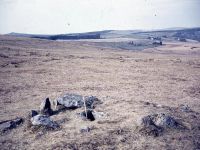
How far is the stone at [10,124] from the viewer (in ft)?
36.6

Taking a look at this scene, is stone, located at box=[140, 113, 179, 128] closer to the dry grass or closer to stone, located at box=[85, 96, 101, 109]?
the dry grass

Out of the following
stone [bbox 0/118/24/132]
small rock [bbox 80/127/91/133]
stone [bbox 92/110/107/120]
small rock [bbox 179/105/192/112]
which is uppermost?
stone [bbox 92/110/107/120]

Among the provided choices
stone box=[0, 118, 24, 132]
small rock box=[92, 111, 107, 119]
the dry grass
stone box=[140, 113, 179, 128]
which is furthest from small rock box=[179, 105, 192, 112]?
stone box=[0, 118, 24, 132]

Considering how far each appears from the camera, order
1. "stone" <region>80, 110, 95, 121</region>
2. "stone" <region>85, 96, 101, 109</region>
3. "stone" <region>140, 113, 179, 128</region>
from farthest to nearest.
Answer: "stone" <region>85, 96, 101, 109</region>, "stone" <region>80, 110, 95, 121</region>, "stone" <region>140, 113, 179, 128</region>

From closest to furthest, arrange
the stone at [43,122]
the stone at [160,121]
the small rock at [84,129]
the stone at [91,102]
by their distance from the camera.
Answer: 1. the small rock at [84,129]
2. the stone at [160,121]
3. the stone at [43,122]
4. the stone at [91,102]

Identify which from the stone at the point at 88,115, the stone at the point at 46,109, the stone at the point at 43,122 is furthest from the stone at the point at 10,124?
the stone at the point at 88,115

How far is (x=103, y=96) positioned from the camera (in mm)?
15789

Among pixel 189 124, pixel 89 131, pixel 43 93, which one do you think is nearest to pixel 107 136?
pixel 89 131

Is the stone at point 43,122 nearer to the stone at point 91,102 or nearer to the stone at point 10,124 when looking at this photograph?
the stone at point 10,124

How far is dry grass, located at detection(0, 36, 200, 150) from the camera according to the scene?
981 centimetres

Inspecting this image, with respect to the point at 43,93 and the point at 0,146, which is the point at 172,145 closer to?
the point at 0,146

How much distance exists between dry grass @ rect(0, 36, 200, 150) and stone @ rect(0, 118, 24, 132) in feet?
1.19

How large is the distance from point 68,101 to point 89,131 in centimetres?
315

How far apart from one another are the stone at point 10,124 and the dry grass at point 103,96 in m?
0.36
